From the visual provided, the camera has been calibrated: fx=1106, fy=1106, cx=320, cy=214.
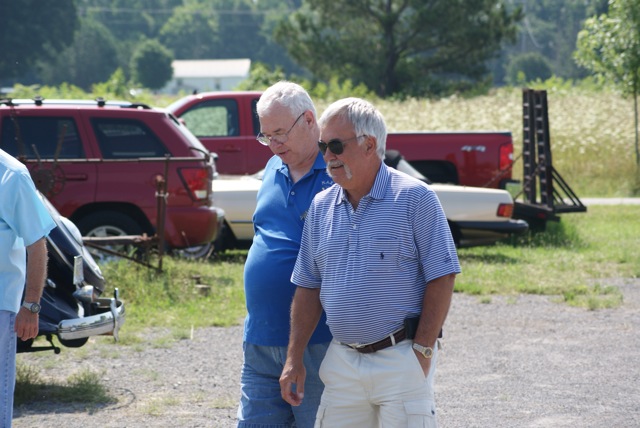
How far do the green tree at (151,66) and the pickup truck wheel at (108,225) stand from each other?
106 meters

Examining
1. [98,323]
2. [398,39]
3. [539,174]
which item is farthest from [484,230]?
[398,39]

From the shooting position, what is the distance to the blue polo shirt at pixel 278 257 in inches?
164

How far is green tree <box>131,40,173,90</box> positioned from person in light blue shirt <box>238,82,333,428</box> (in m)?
113

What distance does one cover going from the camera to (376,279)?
3711 mm

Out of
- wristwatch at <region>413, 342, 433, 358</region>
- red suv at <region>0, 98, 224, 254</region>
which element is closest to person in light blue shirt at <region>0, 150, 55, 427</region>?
wristwatch at <region>413, 342, 433, 358</region>

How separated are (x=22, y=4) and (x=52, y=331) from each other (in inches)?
2957

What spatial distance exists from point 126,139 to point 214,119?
12.7ft

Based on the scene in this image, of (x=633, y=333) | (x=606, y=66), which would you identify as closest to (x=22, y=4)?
(x=606, y=66)

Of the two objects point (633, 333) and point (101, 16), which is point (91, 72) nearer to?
point (101, 16)

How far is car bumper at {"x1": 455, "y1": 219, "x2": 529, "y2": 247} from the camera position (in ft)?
41.5

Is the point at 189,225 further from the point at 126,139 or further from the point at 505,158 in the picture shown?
the point at 505,158

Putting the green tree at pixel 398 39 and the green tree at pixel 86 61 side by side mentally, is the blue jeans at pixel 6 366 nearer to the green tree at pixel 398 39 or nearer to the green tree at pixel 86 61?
the green tree at pixel 398 39

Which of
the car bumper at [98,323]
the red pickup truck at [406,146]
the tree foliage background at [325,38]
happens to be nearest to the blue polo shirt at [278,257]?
the car bumper at [98,323]

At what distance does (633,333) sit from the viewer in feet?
28.5
